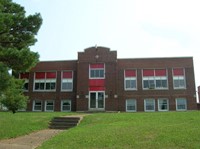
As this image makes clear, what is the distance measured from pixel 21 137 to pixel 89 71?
22.4 metres

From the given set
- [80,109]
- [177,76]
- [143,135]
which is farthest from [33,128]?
[177,76]

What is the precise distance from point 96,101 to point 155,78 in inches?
312

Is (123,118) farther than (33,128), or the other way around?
(123,118)

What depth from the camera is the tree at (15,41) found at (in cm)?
1455

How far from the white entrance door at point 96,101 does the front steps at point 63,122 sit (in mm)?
14290

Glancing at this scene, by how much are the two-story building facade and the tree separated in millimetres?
17840

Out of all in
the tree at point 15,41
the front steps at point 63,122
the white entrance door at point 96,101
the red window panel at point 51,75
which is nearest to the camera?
the tree at point 15,41

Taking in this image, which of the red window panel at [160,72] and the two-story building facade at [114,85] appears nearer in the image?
the two-story building facade at [114,85]

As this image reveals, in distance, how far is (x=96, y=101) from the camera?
36.3 meters

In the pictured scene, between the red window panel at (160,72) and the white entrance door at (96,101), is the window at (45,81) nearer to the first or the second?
→ the white entrance door at (96,101)

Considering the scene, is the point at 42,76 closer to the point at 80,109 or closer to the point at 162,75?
the point at 80,109

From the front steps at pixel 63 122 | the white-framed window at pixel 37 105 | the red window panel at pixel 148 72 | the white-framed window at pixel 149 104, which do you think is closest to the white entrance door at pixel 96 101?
the white-framed window at pixel 149 104

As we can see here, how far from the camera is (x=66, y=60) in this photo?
39031 millimetres

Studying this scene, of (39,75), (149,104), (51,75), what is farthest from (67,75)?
(149,104)
